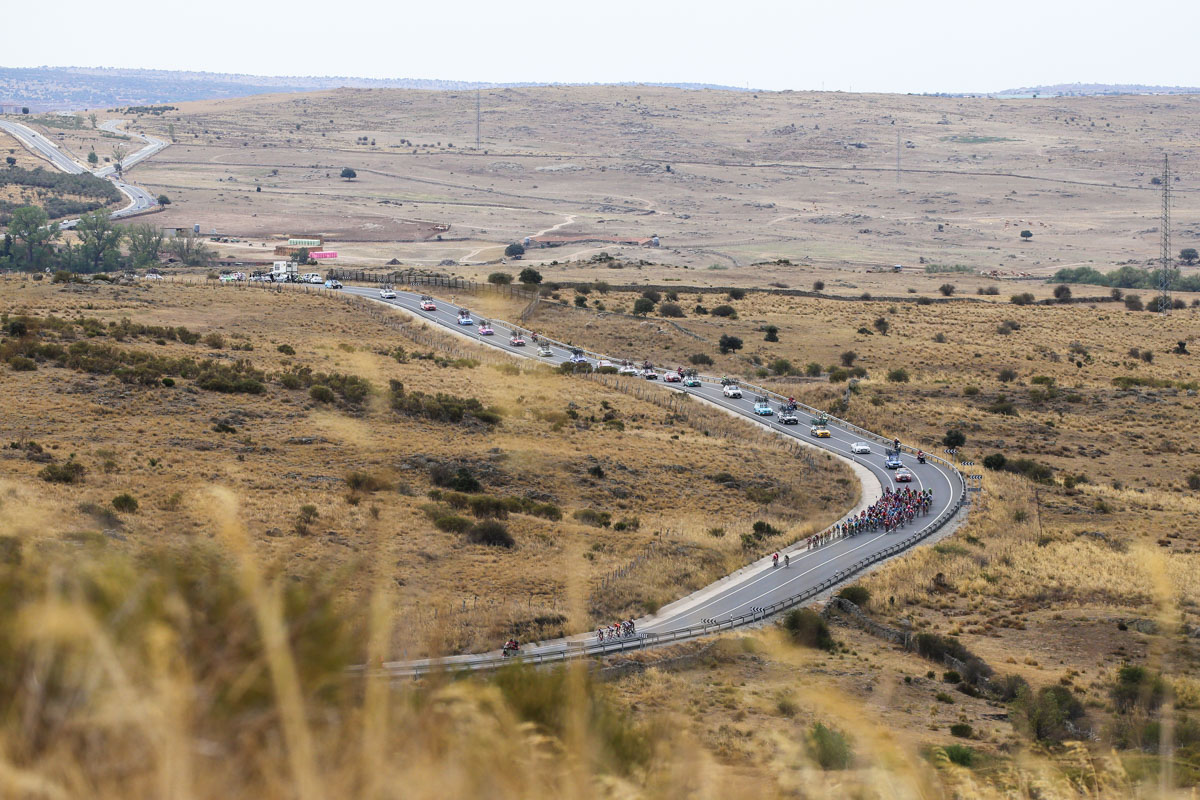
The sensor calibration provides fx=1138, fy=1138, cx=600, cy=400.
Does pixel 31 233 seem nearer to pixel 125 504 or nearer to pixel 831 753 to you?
pixel 125 504

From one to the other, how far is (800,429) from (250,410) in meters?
35.0

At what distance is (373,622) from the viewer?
5.70m

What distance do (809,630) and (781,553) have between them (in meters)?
12.2

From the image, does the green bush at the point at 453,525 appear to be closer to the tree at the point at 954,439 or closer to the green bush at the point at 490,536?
the green bush at the point at 490,536

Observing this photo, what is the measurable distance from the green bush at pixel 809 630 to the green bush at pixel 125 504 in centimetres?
2057

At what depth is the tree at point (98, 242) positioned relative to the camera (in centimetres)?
13550

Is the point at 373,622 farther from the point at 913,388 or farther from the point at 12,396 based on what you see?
the point at 913,388

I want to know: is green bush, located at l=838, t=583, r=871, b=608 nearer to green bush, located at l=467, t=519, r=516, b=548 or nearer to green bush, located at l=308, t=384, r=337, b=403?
green bush, located at l=467, t=519, r=516, b=548

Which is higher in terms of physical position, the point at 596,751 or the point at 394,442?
the point at 596,751

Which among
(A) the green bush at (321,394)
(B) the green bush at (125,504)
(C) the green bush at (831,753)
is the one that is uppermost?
(C) the green bush at (831,753)

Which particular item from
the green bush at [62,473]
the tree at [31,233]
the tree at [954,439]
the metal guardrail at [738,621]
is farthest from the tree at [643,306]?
the green bush at [62,473]

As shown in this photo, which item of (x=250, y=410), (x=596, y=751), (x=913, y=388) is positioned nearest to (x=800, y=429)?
(x=913, y=388)

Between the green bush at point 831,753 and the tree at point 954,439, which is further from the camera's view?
the tree at point 954,439

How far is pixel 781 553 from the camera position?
156 feet
